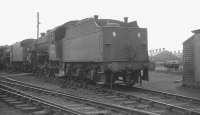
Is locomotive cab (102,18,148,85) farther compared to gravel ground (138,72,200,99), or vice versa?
locomotive cab (102,18,148,85)

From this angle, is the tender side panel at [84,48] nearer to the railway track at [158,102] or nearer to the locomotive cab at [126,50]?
the locomotive cab at [126,50]

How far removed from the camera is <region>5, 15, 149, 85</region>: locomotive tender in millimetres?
12445

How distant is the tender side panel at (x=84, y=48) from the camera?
502 inches

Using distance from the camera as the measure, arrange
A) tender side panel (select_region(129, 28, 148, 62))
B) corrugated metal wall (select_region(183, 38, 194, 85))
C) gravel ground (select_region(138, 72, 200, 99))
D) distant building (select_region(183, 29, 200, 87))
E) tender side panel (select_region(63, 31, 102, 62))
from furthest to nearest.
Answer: corrugated metal wall (select_region(183, 38, 194, 85)), distant building (select_region(183, 29, 200, 87)), tender side panel (select_region(129, 28, 148, 62)), tender side panel (select_region(63, 31, 102, 62)), gravel ground (select_region(138, 72, 200, 99))

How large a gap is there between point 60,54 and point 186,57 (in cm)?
691

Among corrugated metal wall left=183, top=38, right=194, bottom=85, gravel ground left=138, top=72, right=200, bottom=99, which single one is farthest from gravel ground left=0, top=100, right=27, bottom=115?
corrugated metal wall left=183, top=38, right=194, bottom=85

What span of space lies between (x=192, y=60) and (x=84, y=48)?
5.23m

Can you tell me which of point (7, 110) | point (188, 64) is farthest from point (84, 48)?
point (7, 110)

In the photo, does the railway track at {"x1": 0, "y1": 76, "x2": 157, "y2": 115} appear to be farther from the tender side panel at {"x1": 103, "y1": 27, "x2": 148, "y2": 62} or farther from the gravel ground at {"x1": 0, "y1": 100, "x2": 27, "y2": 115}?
the tender side panel at {"x1": 103, "y1": 27, "x2": 148, "y2": 62}

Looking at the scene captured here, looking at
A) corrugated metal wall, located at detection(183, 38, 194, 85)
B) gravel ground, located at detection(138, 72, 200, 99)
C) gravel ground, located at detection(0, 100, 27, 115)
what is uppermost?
corrugated metal wall, located at detection(183, 38, 194, 85)

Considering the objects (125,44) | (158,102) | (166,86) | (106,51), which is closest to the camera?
(158,102)

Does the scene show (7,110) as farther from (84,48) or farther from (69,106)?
(84,48)

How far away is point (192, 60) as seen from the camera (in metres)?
14.1

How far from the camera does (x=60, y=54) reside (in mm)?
16750
